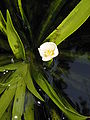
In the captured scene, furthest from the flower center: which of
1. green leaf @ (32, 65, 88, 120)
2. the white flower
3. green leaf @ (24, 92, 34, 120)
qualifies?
green leaf @ (24, 92, 34, 120)

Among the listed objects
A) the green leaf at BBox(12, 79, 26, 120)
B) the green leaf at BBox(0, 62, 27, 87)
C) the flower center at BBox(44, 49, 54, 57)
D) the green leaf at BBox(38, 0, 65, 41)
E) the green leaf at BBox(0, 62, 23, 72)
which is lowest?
the green leaf at BBox(12, 79, 26, 120)

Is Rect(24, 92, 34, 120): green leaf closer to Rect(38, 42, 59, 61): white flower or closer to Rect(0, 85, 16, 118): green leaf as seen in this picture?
Rect(0, 85, 16, 118): green leaf

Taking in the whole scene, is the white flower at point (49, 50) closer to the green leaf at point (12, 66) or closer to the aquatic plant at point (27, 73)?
the aquatic plant at point (27, 73)

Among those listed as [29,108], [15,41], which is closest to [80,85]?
[29,108]

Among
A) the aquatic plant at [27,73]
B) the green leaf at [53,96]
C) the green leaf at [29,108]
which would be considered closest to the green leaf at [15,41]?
the aquatic plant at [27,73]

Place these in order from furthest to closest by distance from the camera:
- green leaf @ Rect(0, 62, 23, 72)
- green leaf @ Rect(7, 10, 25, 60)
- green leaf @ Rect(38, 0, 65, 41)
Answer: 1. green leaf @ Rect(38, 0, 65, 41)
2. green leaf @ Rect(0, 62, 23, 72)
3. green leaf @ Rect(7, 10, 25, 60)

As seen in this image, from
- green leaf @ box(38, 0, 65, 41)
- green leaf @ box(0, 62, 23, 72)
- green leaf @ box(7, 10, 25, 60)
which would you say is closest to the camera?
green leaf @ box(7, 10, 25, 60)

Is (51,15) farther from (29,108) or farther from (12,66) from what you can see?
(29,108)
